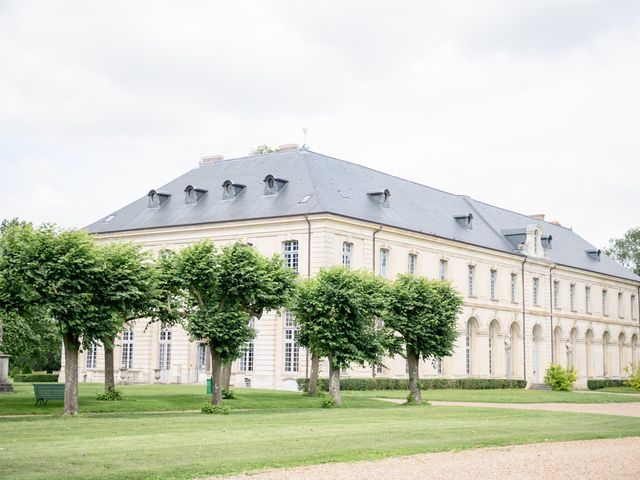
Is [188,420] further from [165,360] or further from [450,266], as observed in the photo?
[450,266]

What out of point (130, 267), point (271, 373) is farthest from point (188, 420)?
point (271, 373)

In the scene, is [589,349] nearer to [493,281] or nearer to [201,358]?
[493,281]

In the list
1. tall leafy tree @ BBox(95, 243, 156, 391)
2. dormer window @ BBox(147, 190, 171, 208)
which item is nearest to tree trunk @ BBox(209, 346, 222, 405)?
tall leafy tree @ BBox(95, 243, 156, 391)

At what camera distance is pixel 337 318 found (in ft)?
102

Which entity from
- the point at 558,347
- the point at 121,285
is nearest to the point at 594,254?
the point at 558,347

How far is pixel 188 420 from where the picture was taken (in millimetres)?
22547

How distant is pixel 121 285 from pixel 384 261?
22.0 metres

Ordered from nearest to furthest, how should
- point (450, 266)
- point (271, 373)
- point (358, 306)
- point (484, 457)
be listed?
point (484, 457) < point (358, 306) < point (271, 373) < point (450, 266)

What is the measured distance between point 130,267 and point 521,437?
12198 mm

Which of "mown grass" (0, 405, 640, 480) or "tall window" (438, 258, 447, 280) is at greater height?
"tall window" (438, 258, 447, 280)

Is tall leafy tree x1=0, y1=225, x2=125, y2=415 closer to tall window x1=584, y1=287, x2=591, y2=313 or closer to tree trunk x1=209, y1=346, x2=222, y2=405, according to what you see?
tree trunk x1=209, y1=346, x2=222, y2=405

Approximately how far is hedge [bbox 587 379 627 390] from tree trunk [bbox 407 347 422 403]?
1129 inches

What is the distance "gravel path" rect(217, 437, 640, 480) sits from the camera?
13153 mm

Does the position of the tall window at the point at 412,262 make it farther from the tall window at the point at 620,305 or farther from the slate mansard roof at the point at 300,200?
the tall window at the point at 620,305
